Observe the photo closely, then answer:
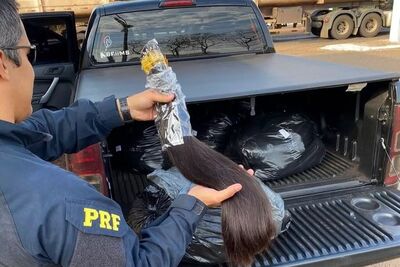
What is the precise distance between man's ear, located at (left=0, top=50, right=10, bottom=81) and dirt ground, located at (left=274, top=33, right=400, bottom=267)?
8.52m

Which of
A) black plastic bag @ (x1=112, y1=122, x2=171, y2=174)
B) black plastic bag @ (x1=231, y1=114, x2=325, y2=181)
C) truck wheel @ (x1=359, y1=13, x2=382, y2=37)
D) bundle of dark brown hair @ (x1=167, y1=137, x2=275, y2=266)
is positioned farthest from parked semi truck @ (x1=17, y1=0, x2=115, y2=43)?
bundle of dark brown hair @ (x1=167, y1=137, x2=275, y2=266)

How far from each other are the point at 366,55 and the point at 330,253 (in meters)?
10.5

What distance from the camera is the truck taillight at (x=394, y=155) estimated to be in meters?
2.36

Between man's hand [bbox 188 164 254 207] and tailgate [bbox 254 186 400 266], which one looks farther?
tailgate [bbox 254 186 400 266]

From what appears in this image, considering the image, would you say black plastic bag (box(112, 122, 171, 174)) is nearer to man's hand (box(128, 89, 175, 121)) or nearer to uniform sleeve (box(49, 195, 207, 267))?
man's hand (box(128, 89, 175, 121))

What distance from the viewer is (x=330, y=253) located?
2.11 m

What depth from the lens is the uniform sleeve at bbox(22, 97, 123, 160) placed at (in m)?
1.79

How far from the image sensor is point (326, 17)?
1587 cm

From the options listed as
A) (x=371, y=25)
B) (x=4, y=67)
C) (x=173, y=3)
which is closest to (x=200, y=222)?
(x=4, y=67)

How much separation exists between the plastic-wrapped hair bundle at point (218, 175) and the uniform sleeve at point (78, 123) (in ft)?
1.27

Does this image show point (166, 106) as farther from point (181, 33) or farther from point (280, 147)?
point (181, 33)

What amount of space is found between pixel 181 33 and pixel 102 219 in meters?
3.09

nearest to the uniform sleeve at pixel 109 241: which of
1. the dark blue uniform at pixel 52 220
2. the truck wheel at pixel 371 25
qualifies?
the dark blue uniform at pixel 52 220

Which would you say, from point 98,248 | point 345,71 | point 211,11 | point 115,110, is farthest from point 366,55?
point 98,248
